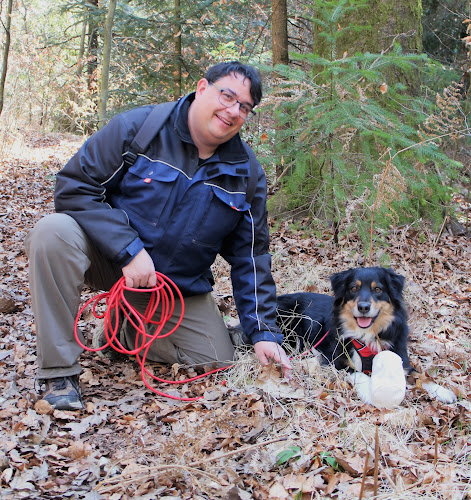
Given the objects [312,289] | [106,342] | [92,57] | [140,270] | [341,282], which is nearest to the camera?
[140,270]

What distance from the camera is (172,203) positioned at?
3104 mm

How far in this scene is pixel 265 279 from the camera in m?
3.37

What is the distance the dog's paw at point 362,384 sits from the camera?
9.84 feet

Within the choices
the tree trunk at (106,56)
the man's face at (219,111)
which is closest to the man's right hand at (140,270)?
the man's face at (219,111)

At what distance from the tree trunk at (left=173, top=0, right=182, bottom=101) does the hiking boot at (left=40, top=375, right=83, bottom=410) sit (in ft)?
24.7

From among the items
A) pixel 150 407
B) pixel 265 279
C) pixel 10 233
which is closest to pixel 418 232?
pixel 265 279

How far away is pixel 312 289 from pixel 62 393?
111 inches

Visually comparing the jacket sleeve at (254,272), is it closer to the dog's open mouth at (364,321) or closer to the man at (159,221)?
the man at (159,221)

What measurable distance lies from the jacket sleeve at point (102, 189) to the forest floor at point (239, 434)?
940mm

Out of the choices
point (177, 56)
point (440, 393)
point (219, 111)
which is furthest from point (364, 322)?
point (177, 56)

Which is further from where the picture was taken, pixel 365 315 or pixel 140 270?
pixel 365 315

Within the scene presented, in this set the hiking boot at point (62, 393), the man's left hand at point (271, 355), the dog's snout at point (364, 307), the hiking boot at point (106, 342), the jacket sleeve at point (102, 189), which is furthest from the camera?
the hiking boot at point (106, 342)

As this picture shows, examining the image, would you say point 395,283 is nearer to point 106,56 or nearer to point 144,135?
point 144,135

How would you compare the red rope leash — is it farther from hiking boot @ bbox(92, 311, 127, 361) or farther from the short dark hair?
the short dark hair
